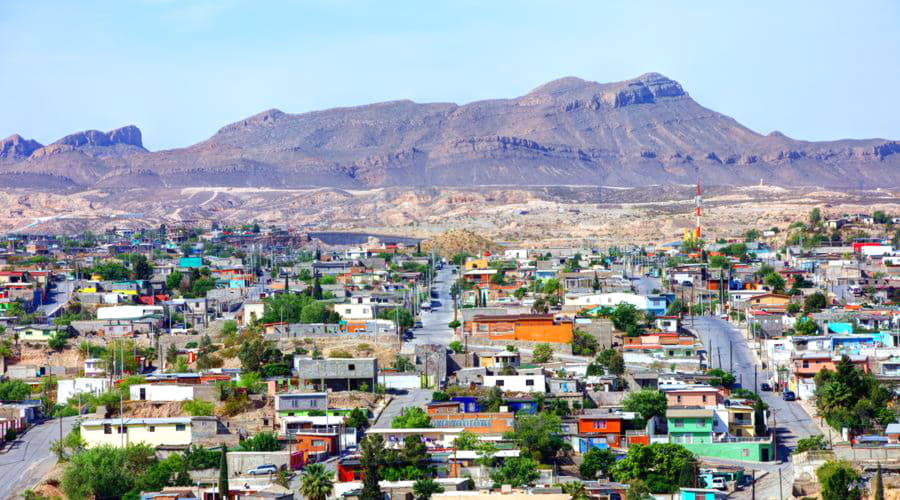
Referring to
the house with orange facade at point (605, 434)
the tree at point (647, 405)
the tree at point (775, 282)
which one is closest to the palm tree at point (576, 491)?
the house with orange facade at point (605, 434)

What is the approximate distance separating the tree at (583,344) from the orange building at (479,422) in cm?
1402

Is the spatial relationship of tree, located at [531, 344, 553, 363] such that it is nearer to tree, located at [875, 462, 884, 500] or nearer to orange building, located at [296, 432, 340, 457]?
orange building, located at [296, 432, 340, 457]

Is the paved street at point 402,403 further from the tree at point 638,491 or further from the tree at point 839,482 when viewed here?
the tree at point 839,482

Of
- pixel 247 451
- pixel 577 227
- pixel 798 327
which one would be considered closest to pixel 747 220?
pixel 577 227

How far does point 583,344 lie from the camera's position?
5753 centimetres

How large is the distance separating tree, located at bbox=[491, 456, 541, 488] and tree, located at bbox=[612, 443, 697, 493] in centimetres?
173

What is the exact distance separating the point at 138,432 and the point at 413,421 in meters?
6.30

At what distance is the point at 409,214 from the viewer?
633 ft

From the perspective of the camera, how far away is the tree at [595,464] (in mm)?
38562

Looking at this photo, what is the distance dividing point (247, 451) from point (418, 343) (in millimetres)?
19329

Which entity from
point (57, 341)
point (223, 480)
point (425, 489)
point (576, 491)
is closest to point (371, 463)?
point (425, 489)

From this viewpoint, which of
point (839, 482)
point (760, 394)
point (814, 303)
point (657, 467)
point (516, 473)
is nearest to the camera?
point (839, 482)

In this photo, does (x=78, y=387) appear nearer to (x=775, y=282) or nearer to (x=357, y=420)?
(x=357, y=420)

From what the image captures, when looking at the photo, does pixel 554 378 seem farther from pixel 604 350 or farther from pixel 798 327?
pixel 798 327
